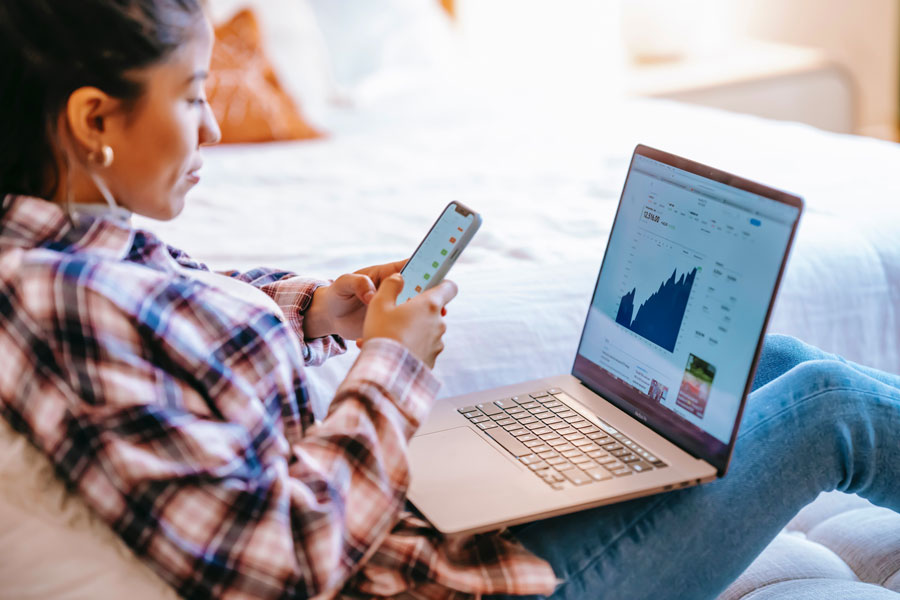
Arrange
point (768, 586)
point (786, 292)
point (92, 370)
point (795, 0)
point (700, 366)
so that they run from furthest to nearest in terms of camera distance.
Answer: point (795, 0) < point (786, 292) < point (768, 586) < point (700, 366) < point (92, 370)

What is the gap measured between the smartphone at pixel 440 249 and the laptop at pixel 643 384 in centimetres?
15

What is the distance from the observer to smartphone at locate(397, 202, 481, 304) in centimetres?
89

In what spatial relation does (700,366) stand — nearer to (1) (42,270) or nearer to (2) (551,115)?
(1) (42,270)

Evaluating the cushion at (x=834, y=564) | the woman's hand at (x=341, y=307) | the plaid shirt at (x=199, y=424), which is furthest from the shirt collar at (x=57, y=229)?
the cushion at (x=834, y=564)

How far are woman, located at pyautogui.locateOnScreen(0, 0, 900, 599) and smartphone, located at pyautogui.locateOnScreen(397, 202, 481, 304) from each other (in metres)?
0.07

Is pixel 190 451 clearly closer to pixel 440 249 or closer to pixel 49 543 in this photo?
pixel 49 543

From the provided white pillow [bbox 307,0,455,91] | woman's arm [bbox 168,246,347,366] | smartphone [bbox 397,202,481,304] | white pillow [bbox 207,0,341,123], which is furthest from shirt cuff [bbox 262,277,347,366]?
white pillow [bbox 307,0,455,91]

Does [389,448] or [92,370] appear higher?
[92,370]

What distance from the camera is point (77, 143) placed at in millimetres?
713

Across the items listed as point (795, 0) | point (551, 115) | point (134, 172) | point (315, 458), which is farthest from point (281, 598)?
point (795, 0)

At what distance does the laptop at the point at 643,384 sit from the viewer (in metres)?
0.79

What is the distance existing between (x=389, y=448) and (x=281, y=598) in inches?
5.4

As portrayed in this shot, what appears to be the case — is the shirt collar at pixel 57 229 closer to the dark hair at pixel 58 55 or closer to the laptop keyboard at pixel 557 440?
the dark hair at pixel 58 55

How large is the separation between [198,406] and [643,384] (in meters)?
0.46
